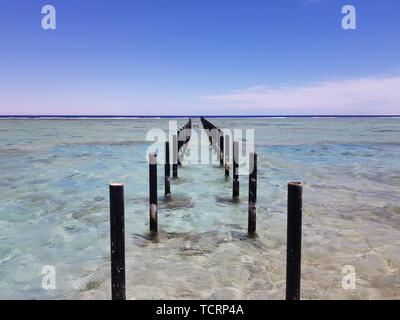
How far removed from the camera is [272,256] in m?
6.69

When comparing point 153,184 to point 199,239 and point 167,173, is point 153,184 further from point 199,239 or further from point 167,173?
point 167,173

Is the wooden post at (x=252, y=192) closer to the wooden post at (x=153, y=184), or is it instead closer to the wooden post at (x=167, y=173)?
the wooden post at (x=153, y=184)

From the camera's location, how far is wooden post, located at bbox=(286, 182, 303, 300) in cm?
427

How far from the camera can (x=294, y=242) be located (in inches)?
168

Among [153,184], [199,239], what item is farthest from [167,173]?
[199,239]

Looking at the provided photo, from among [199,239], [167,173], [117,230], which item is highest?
[117,230]

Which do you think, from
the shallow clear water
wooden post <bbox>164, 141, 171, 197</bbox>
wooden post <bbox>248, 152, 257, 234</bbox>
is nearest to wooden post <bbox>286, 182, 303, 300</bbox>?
the shallow clear water

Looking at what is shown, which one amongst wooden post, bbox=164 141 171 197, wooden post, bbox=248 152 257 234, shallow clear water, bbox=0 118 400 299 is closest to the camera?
shallow clear water, bbox=0 118 400 299

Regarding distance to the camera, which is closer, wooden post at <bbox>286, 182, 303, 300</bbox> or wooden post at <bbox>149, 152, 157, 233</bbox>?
wooden post at <bbox>286, 182, 303, 300</bbox>

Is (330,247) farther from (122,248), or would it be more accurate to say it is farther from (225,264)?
(122,248)

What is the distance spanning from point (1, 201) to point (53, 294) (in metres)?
6.92

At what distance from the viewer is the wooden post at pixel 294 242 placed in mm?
4270

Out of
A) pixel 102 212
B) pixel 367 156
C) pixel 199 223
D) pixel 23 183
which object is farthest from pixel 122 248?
pixel 367 156

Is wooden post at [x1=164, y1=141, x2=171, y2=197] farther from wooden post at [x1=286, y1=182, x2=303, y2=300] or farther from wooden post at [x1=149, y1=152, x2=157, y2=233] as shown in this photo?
wooden post at [x1=286, y1=182, x2=303, y2=300]
